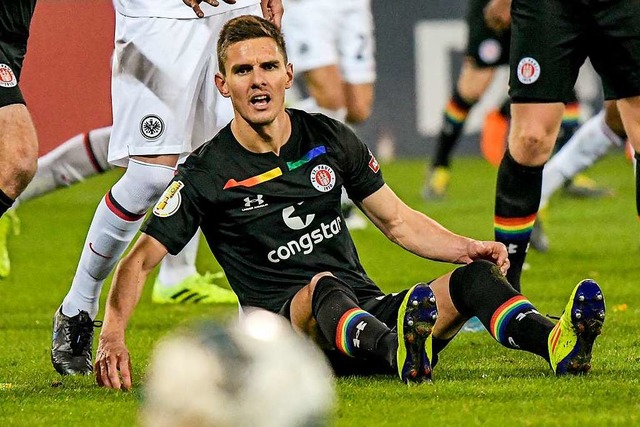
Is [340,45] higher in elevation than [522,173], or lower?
lower

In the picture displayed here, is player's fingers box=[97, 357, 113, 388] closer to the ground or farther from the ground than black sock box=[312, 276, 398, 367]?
closer to the ground

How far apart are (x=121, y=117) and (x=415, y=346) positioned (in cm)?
163

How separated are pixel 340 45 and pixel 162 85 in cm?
438

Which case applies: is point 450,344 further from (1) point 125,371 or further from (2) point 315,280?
(1) point 125,371

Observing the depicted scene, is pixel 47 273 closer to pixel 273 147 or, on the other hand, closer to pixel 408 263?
pixel 408 263

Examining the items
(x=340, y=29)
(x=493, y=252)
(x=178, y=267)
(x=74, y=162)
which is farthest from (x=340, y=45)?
(x=493, y=252)

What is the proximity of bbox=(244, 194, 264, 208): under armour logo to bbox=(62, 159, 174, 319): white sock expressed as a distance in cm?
57

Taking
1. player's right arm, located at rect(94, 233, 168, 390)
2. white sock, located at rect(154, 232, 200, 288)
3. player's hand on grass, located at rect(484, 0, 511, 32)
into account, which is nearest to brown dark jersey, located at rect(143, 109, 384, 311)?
player's right arm, located at rect(94, 233, 168, 390)

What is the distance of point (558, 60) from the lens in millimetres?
5125

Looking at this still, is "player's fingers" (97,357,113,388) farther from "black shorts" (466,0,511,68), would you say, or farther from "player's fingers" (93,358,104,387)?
"black shorts" (466,0,511,68)

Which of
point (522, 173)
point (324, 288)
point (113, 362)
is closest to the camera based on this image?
point (113, 362)

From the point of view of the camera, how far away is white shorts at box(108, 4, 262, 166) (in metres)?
4.89

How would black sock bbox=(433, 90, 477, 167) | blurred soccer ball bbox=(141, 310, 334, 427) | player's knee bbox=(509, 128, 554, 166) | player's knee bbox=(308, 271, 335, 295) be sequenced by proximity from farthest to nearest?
black sock bbox=(433, 90, 477, 167)
player's knee bbox=(509, 128, 554, 166)
player's knee bbox=(308, 271, 335, 295)
blurred soccer ball bbox=(141, 310, 334, 427)

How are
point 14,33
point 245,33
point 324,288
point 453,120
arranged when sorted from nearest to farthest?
point 324,288 < point 245,33 < point 14,33 < point 453,120
